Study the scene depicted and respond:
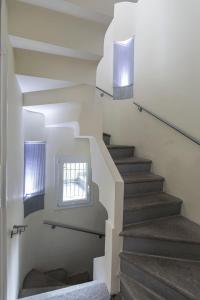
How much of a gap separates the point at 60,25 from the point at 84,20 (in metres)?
0.20

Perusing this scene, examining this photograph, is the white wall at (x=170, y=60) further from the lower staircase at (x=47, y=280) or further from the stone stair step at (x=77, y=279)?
the stone stair step at (x=77, y=279)

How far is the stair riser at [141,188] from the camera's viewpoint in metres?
2.49

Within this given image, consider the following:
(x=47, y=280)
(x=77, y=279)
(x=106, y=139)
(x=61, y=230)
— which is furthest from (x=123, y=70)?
(x=77, y=279)

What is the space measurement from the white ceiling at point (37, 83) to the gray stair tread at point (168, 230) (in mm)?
1506

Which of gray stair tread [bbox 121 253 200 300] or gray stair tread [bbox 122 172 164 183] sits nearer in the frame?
gray stair tread [bbox 121 253 200 300]

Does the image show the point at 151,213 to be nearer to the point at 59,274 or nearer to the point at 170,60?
the point at 170,60

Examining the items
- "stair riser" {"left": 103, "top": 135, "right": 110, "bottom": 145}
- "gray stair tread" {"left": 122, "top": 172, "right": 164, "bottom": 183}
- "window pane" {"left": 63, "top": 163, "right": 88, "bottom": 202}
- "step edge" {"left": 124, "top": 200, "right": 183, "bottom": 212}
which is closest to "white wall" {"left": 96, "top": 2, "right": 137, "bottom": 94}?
"stair riser" {"left": 103, "top": 135, "right": 110, "bottom": 145}

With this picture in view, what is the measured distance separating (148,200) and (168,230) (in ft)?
1.35

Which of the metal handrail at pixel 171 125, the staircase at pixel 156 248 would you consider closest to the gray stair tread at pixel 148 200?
the staircase at pixel 156 248

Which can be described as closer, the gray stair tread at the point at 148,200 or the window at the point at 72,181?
the gray stair tread at the point at 148,200

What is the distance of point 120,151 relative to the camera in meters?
3.23

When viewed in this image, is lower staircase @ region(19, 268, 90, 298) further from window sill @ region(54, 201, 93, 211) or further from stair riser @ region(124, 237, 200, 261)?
stair riser @ region(124, 237, 200, 261)

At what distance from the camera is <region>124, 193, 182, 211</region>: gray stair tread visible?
221 centimetres

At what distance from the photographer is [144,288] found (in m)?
1.75
